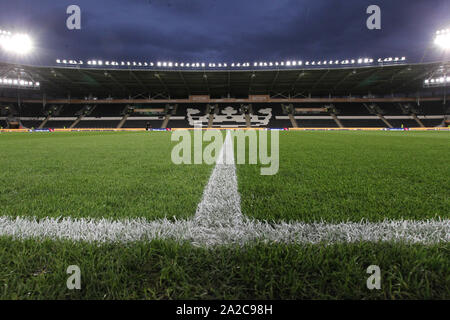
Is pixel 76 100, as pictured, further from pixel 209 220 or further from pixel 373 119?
pixel 373 119

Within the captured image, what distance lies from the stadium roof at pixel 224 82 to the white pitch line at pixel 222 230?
79.8 feet

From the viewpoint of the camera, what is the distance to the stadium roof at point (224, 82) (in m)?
22.3

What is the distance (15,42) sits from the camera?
21.4 meters

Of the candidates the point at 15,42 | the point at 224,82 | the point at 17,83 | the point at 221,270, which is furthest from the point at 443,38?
the point at 17,83

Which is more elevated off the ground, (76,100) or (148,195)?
(76,100)

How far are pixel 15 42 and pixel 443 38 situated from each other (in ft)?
150

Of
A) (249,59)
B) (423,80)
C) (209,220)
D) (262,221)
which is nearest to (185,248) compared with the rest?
(209,220)

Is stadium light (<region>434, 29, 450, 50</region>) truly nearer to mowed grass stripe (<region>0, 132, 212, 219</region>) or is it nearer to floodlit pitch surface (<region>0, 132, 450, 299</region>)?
floodlit pitch surface (<region>0, 132, 450, 299</region>)

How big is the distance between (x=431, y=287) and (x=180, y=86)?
29.3 meters

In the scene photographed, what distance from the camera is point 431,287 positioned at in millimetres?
626

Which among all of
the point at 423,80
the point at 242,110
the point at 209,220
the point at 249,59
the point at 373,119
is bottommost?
the point at 209,220

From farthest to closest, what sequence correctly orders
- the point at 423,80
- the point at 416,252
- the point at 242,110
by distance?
the point at 242,110 < the point at 423,80 < the point at 416,252

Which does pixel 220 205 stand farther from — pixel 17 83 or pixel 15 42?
pixel 17 83
